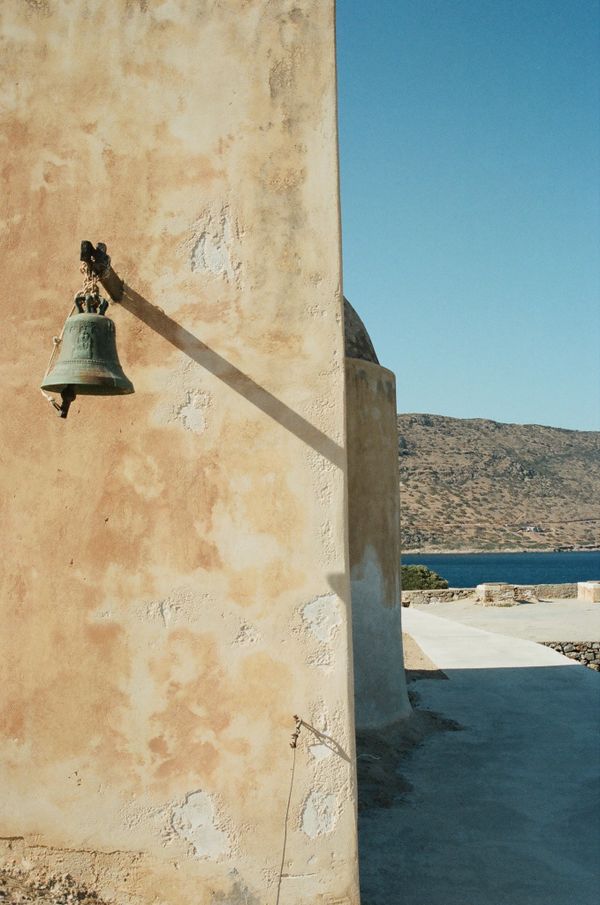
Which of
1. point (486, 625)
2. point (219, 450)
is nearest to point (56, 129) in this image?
point (219, 450)

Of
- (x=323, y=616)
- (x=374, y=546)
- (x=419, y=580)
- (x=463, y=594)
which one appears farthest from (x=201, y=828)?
(x=419, y=580)

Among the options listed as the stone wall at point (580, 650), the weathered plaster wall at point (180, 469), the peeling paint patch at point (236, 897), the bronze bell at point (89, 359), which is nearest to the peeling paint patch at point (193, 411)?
the weathered plaster wall at point (180, 469)

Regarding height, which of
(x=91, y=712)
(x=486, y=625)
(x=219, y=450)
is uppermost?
(x=219, y=450)

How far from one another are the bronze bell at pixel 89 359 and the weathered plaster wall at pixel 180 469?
493 millimetres

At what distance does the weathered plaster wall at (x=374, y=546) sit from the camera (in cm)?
988

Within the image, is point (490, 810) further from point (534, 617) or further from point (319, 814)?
point (534, 617)

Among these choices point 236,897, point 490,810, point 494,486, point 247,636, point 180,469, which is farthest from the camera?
point 494,486

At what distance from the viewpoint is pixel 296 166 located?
430 centimetres

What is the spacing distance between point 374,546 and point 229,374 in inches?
246

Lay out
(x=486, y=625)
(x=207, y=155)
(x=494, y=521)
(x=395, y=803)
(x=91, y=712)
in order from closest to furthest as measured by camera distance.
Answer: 1. (x=91, y=712)
2. (x=207, y=155)
3. (x=395, y=803)
4. (x=486, y=625)
5. (x=494, y=521)

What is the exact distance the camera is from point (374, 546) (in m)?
10.1

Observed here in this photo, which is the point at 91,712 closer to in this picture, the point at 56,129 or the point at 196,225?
the point at 196,225

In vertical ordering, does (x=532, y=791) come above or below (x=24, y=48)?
below

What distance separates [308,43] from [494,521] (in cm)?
10840
